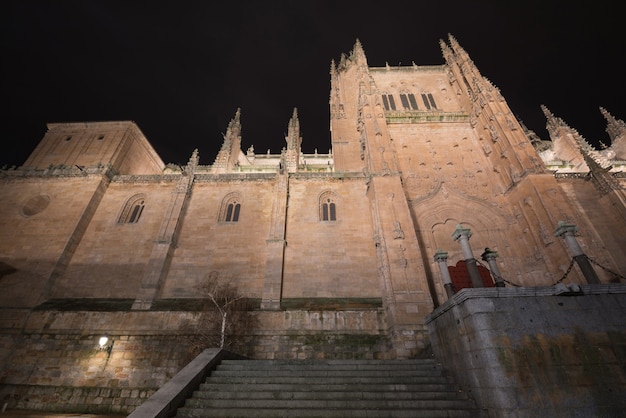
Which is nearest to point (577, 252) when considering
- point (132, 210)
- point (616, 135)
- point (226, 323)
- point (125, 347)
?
point (226, 323)

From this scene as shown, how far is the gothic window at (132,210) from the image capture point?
18.5 metres

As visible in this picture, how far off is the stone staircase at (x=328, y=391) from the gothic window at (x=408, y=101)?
2444cm

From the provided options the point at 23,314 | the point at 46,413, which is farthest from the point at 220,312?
the point at 23,314

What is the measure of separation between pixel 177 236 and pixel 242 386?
1226 cm

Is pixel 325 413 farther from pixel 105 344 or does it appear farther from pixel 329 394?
pixel 105 344

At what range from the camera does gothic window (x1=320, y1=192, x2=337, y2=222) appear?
18272 mm

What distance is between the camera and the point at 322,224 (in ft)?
57.8

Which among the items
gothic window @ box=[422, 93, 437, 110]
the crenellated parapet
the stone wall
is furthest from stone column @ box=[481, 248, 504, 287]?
the crenellated parapet

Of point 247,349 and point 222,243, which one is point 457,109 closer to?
point 222,243

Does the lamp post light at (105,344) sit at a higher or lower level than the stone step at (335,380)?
higher

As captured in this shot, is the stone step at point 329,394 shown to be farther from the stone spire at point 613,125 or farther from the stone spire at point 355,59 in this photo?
the stone spire at point 613,125

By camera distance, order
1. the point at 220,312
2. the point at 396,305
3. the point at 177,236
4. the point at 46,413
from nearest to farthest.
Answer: the point at 46,413, the point at 396,305, the point at 220,312, the point at 177,236

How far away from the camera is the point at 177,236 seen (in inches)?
681

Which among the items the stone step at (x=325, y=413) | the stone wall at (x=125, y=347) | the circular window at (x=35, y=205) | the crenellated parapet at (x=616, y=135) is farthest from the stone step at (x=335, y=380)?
the crenellated parapet at (x=616, y=135)
